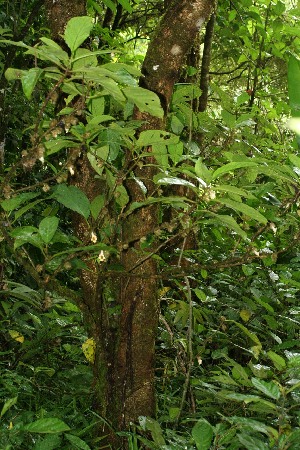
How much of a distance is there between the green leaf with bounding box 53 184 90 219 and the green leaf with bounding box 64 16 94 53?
421 millimetres

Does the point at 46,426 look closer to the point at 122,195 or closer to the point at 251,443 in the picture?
the point at 251,443

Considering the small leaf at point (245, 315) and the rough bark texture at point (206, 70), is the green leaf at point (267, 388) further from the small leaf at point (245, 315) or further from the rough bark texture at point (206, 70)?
the rough bark texture at point (206, 70)

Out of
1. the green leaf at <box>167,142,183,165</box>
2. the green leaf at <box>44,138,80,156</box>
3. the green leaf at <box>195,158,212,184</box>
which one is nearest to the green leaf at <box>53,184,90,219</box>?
the green leaf at <box>44,138,80,156</box>

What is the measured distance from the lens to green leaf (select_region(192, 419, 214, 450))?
3.53ft

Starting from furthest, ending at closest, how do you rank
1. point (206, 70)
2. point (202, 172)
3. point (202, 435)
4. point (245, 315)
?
1. point (206, 70)
2. point (245, 315)
3. point (202, 435)
4. point (202, 172)

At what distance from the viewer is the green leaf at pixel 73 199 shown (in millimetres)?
1210

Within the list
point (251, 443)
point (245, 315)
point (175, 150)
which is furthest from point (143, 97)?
point (245, 315)

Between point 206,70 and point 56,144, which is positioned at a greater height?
point 206,70

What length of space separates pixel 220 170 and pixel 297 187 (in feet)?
0.73

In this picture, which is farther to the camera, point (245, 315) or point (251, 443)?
point (245, 315)

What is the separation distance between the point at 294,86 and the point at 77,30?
0.37 meters

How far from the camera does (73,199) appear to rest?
1219 millimetres

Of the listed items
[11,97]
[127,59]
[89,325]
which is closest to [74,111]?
[89,325]

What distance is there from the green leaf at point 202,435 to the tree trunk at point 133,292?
0.33 meters
